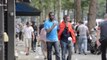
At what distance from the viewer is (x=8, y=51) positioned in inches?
420

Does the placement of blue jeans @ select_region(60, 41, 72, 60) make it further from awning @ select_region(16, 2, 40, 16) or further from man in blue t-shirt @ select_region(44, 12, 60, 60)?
awning @ select_region(16, 2, 40, 16)

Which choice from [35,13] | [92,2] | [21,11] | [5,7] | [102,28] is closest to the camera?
[5,7]

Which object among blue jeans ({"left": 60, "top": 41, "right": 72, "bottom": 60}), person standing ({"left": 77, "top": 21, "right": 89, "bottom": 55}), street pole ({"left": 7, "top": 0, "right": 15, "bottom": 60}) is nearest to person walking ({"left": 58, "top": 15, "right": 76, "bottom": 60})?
blue jeans ({"left": 60, "top": 41, "right": 72, "bottom": 60})

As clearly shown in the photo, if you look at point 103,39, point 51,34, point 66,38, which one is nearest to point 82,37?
point 66,38

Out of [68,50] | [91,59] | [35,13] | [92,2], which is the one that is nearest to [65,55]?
[68,50]

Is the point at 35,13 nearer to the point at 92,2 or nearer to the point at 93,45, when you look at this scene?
the point at 93,45

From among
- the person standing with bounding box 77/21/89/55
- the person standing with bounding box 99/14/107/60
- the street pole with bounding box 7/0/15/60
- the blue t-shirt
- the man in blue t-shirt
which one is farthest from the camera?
the person standing with bounding box 77/21/89/55

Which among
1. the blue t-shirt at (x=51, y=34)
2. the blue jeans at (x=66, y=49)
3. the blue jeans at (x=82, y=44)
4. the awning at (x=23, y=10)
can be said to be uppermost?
the awning at (x=23, y=10)

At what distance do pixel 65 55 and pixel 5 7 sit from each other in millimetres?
3502

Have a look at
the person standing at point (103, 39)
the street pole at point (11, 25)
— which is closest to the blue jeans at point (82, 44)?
the person standing at point (103, 39)

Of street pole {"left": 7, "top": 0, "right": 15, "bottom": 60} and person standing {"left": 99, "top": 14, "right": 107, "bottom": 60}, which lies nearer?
street pole {"left": 7, "top": 0, "right": 15, "bottom": 60}

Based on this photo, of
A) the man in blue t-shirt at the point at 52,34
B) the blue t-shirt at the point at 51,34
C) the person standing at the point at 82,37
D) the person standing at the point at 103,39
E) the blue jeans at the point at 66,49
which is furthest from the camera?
the person standing at the point at 82,37

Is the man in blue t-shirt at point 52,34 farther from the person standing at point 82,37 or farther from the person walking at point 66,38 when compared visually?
the person standing at point 82,37

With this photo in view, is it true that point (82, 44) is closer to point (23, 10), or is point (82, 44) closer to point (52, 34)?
point (23, 10)
